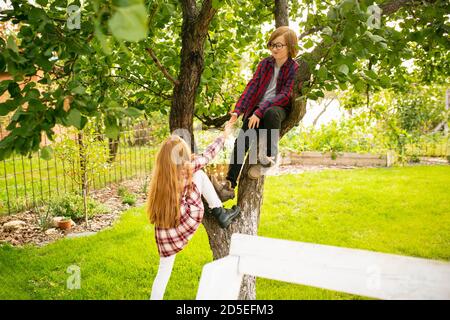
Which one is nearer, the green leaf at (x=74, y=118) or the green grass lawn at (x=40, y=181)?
the green leaf at (x=74, y=118)

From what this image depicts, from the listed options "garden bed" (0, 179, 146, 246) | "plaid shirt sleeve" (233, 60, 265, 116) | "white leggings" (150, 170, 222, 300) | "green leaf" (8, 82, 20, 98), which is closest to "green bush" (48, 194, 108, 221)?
"garden bed" (0, 179, 146, 246)

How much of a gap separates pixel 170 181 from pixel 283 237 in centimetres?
311

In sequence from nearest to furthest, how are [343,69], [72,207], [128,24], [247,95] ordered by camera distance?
[128,24]
[343,69]
[247,95]
[72,207]

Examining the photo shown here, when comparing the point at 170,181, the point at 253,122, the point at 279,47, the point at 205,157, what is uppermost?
the point at 279,47

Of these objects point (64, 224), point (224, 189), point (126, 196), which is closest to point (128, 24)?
point (224, 189)

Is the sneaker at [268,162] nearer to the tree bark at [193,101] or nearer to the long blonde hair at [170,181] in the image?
the tree bark at [193,101]

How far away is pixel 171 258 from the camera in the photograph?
2838 millimetres

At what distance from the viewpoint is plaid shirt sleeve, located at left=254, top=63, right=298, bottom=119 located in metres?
2.99

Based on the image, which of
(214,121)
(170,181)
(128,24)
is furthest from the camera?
(214,121)

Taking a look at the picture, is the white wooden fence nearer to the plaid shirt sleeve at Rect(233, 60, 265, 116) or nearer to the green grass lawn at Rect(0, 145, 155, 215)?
the plaid shirt sleeve at Rect(233, 60, 265, 116)

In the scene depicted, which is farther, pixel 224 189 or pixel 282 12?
pixel 282 12

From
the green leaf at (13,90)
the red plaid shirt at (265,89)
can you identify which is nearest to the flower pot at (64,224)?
the red plaid shirt at (265,89)

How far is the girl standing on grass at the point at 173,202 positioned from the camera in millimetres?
2791

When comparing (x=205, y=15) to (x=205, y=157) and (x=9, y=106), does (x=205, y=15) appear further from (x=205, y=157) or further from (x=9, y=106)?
(x=9, y=106)
